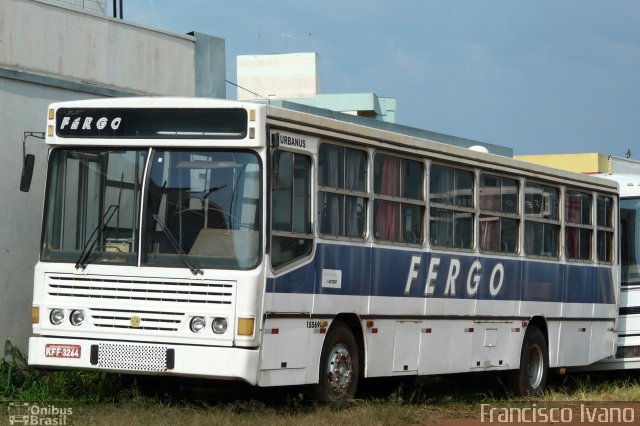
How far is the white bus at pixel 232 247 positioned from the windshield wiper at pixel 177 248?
0.02m

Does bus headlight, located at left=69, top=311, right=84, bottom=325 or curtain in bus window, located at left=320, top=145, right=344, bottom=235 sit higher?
curtain in bus window, located at left=320, top=145, right=344, bottom=235

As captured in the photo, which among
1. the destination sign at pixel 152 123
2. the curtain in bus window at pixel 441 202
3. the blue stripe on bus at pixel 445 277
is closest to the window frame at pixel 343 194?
the blue stripe on bus at pixel 445 277

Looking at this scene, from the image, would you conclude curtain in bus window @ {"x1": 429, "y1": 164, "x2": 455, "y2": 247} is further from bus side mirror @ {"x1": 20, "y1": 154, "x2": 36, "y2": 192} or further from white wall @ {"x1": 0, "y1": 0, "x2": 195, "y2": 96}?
bus side mirror @ {"x1": 20, "y1": 154, "x2": 36, "y2": 192}

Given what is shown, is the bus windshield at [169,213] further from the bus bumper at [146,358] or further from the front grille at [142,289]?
the bus bumper at [146,358]

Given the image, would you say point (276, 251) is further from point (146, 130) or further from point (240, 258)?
point (146, 130)

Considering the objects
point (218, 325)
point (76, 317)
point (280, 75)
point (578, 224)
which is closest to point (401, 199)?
point (218, 325)

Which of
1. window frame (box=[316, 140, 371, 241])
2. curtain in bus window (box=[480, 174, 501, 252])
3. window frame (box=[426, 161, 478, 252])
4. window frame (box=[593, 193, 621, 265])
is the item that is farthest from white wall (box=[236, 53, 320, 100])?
window frame (box=[316, 140, 371, 241])

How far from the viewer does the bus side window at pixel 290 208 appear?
37.2 feet

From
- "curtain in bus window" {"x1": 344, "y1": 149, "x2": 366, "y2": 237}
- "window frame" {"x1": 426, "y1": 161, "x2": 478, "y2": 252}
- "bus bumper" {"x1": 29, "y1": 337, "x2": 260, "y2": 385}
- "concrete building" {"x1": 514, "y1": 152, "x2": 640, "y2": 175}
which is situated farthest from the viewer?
"concrete building" {"x1": 514, "y1": 152, "x2": 640, "y2": 175}

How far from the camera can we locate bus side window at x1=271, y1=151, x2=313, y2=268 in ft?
37.2

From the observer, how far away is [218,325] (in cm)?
1095

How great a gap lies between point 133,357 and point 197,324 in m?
0.64

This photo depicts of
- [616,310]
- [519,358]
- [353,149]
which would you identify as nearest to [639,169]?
[616,310]

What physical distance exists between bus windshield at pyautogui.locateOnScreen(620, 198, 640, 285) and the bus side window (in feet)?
27.1
